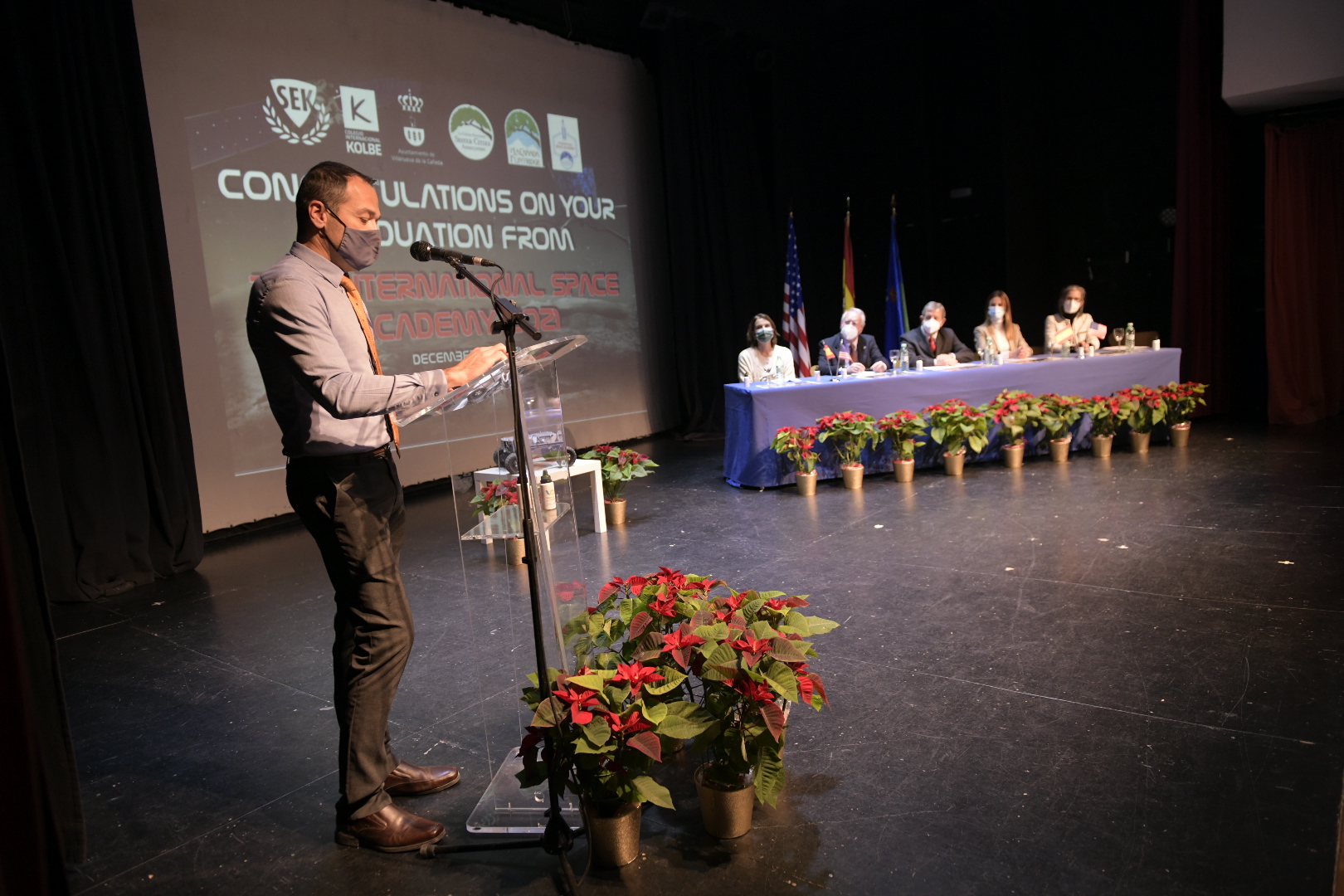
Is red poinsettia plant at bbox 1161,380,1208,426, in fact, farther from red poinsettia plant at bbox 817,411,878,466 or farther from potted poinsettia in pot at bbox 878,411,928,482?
red poinsettia plant at bbox 817,411,878,466

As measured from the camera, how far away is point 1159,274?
835cm

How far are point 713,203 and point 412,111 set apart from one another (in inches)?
133

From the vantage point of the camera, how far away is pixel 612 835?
1.88 m

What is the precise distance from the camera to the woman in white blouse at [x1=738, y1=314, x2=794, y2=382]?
6379 mm

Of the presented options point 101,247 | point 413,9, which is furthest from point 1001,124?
point 101,247

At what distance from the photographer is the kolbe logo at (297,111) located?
19.3 ft

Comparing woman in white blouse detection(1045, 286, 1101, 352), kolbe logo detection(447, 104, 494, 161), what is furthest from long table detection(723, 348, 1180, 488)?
kolbe logo detection(447, 104, 494, 161)

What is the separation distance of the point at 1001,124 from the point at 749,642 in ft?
26.0

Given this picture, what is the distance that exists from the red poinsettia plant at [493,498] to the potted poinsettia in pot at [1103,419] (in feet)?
15.8

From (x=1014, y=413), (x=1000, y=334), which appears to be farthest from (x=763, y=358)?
(x=1000, y=334)

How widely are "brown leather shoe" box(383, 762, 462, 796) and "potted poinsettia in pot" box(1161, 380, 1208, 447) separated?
18.9ft

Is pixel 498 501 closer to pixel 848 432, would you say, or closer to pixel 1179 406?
pixel 848 432

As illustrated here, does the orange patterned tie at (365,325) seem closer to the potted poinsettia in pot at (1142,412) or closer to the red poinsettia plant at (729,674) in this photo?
the red poinsettia plant at (729,674)

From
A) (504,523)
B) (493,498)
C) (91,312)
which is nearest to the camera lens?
(504,523)
